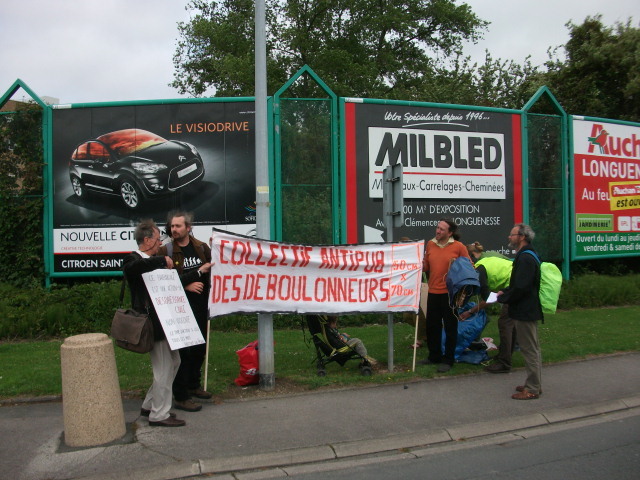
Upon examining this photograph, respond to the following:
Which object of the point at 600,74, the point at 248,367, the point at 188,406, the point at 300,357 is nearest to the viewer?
the point at 188,406

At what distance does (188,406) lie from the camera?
593cm

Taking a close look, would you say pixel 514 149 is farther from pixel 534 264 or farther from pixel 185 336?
pixel 185 336

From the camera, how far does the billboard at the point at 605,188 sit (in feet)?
48.8

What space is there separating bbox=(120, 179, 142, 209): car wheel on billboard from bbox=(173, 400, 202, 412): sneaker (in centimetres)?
664

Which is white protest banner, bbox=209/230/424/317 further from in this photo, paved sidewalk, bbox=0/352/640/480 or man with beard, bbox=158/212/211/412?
paved sidewalk, bbox=0/352/640/480

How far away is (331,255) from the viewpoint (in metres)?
7.22

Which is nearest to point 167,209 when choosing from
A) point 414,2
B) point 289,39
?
point 289,39

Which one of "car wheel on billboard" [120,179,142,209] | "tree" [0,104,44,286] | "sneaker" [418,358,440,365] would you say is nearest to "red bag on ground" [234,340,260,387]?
"sneaker" [418,358,440,365]

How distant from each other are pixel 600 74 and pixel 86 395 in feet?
73.0

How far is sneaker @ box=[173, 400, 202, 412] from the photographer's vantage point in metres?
5.92

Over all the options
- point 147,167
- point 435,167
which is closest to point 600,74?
point 435,167

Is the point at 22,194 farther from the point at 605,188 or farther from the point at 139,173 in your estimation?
the point at 605,188

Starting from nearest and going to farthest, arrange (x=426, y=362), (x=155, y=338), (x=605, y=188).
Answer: (x=155, y=338) < (x=426, y=362) < (x=605, y=188)

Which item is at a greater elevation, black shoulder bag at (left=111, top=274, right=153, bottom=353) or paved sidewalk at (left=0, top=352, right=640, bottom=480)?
black shoulder bag at (left=111, top=274, right=153, bottom=353)
